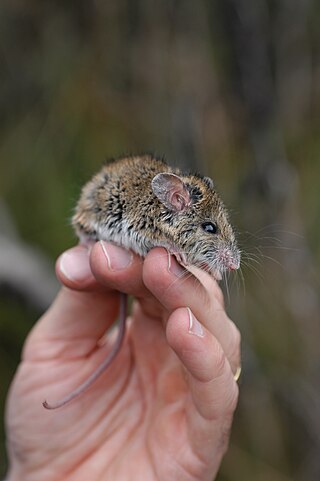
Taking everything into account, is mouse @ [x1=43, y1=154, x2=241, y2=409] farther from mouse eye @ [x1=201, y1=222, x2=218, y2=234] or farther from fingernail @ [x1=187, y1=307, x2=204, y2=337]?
fingernail @ [x1=187, y1=307, x2=204, y2=337]

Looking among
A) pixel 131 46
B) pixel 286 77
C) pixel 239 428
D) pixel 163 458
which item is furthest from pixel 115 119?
pixel 163 458

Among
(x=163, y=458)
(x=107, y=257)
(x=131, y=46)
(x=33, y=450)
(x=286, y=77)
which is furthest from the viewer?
(x=131, y=46)

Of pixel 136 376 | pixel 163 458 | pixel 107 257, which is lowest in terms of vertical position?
pixel 163 458

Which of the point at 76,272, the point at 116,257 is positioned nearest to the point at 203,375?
the point at 116,257

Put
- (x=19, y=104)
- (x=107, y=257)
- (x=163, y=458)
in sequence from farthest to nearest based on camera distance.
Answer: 1. (x=19, y=104)
2. (x=163, y=458)
3. (x=107, y=257)

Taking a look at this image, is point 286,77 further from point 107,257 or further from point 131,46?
point 107,257

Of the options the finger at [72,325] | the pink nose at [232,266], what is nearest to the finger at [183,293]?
the pink nose at [232,266]

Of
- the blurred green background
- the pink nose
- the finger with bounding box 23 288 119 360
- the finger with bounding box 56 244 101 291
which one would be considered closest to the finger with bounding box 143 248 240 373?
the pink nose
